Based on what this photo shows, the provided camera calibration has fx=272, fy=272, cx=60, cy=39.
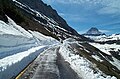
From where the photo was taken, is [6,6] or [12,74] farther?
[6,6]

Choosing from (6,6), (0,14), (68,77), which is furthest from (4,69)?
(6,6)

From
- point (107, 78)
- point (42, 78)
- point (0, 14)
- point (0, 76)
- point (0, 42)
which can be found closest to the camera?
point (0, 76)

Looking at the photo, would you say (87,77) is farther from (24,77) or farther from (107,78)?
(24,77)

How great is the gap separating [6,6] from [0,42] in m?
55.7

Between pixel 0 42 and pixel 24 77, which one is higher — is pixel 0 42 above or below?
above

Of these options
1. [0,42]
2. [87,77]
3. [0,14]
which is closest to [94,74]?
[87,77]

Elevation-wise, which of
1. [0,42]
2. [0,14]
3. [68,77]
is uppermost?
[0,14]

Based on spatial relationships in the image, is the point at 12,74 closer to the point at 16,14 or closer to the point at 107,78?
the point at 107,78

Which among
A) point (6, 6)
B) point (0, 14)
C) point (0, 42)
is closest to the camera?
point (0, 42)

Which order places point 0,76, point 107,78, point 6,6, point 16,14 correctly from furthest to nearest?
1. point 16,14
2. point 6,6
3. point 107,78
4. point 0,76

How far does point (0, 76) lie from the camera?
12586mm

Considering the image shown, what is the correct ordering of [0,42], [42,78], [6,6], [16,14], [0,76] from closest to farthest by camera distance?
[0,76]
[42,78]
[0,42]
[6,6]
[16,14]

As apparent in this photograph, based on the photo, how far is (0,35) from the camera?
25141 mm

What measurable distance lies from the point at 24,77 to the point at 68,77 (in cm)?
257
